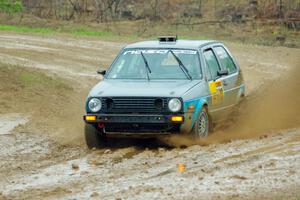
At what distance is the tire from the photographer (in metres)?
11.4

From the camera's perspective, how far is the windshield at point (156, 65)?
12180 millimetres

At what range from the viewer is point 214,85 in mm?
12344

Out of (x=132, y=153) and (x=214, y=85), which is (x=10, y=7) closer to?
(x=214, y=85)

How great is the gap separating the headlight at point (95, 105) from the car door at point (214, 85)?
1.69 m

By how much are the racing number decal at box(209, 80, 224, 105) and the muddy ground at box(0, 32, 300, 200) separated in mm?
493

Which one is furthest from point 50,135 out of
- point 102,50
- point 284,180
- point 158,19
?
point 158,19

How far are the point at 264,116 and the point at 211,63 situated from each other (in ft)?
4.84

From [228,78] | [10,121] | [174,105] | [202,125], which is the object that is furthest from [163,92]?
[10,121]

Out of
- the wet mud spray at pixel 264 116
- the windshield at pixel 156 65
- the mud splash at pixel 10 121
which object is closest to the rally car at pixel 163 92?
the windshield at pixel 156 65

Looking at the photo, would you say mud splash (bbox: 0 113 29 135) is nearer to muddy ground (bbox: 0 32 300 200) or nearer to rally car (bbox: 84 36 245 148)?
muddy ground (bbox: 0 32 300 200)

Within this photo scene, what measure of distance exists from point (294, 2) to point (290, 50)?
878 centimetres

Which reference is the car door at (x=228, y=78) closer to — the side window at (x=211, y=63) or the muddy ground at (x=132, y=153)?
the side window at (x=211, y=63)

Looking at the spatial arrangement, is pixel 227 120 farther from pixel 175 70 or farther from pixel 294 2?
pixel 294 2

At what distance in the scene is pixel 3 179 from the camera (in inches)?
379
